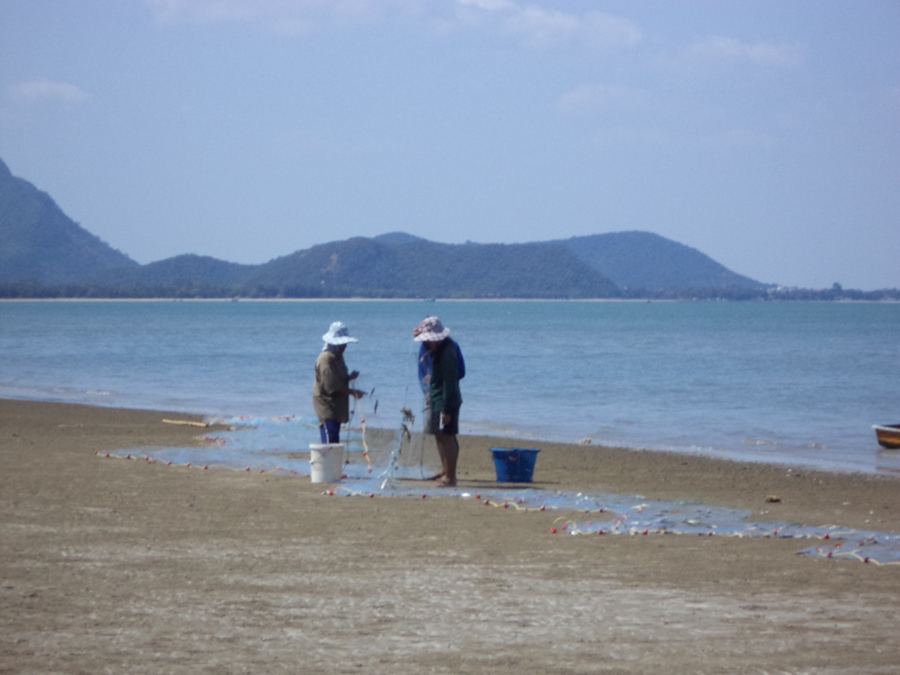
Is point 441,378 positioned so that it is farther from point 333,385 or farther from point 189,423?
point 189,423

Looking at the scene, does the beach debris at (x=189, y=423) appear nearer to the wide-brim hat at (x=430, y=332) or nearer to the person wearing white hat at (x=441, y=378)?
the person wearing white hat at (x=441, y=378)

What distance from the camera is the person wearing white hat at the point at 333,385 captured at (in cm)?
1112

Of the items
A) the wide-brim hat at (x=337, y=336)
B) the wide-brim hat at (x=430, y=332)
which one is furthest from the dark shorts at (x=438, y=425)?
the wide-brim hat at (x=337, y=336)

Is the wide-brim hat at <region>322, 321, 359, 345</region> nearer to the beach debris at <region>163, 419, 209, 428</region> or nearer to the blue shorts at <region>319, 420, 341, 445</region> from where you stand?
the blue shorts at <region>319, 420, 341, 445</region>

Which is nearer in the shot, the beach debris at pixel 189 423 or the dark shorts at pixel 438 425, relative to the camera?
the dark shorts at pixel 438 425

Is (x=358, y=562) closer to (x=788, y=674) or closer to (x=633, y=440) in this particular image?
(x=788, y=674)

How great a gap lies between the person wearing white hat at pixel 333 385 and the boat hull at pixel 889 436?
30.3ft

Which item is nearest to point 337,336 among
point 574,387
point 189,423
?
point 189,423

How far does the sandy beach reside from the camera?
5.32 meters

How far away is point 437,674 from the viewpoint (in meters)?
5.05

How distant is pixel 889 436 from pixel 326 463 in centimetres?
965

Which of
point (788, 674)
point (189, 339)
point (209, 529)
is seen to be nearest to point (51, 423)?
point (209, 529)

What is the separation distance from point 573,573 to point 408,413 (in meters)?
4.28

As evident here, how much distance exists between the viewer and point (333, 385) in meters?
11.1
